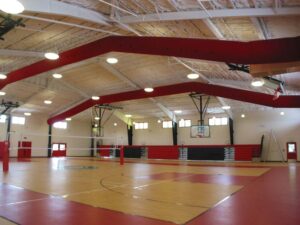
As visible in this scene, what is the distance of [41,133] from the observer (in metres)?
26.0

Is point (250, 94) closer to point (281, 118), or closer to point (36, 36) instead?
point (281, 118)

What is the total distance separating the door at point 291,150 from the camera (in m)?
19.2

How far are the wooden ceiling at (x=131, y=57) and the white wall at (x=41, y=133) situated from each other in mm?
1457

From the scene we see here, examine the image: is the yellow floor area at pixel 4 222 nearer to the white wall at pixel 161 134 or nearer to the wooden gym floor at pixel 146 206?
the wooden gym floor at pixel 146 206

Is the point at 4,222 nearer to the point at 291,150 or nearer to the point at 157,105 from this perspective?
the point at 157,105

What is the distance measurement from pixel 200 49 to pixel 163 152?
17.3 meters

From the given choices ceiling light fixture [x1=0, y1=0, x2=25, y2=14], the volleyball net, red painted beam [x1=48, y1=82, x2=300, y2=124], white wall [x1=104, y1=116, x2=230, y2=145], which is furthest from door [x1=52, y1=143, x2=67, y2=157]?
Result: ceiling light fixture [x1=0, y1=0, x2=25, y2=14]

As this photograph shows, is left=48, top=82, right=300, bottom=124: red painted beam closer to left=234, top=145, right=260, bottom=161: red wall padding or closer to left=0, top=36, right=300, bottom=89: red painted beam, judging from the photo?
left=0, top=36, right=300, bottom=89: red painted beam

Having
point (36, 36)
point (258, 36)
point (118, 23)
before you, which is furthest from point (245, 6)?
point (36, 36)

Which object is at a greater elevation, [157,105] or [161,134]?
[157,105]

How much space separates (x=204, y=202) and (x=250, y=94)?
10.1m

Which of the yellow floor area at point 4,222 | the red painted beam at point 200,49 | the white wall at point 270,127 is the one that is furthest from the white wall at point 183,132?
the yellow floor area at point 4,222

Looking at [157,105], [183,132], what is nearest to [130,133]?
[183,132]

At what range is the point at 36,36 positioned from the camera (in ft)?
33.1
